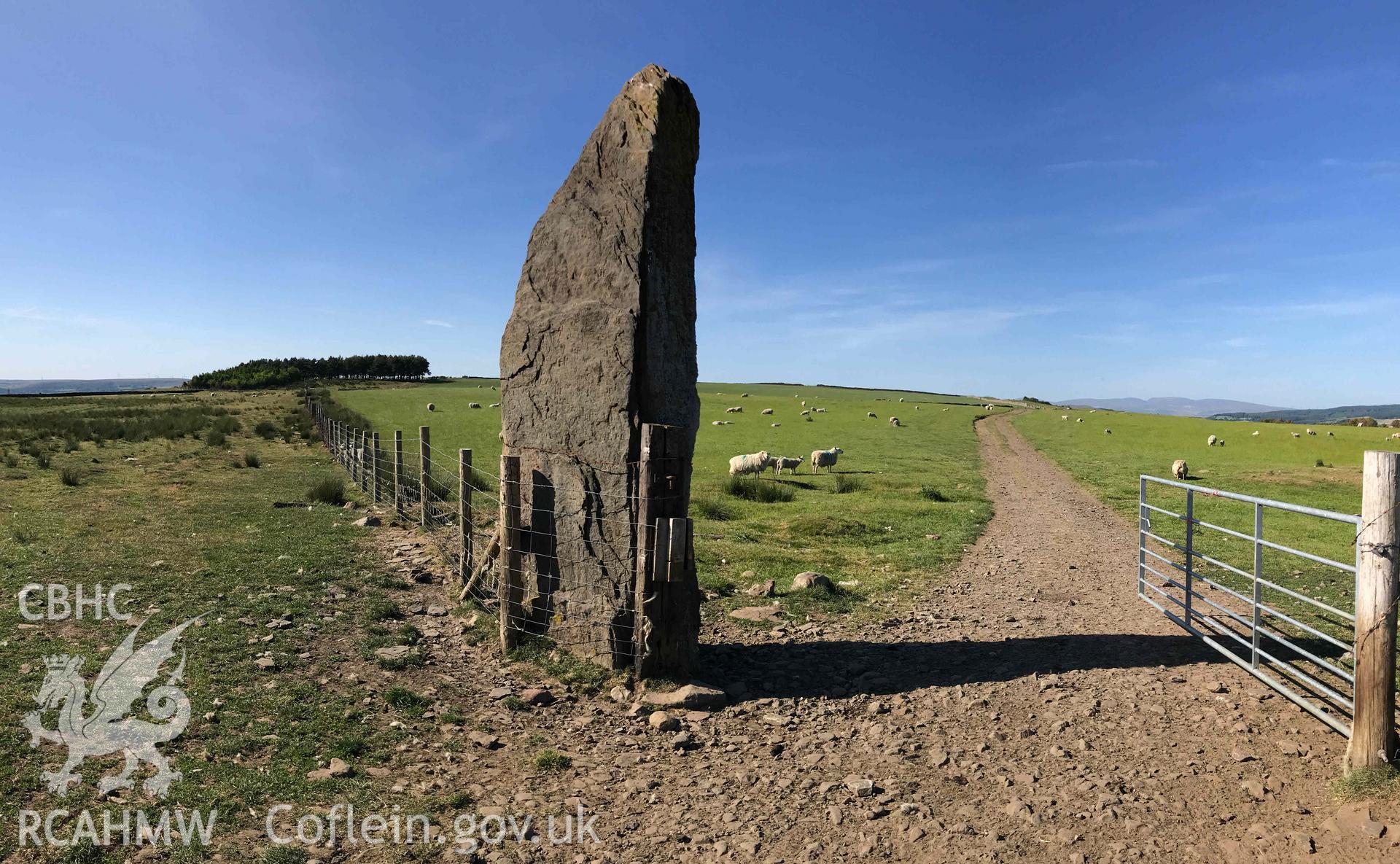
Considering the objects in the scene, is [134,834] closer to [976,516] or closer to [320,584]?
[320,584]

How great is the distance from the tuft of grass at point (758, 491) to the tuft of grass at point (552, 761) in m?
14.4

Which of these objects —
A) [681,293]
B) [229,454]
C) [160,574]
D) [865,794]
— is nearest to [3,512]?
[160,574]

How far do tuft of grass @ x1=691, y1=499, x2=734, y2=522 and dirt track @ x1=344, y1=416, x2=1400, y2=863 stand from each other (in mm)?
8235

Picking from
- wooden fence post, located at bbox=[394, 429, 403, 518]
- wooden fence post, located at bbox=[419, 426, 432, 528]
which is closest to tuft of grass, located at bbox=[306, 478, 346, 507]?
wooden fence post, located at bbox=[394, 429, 403, 518]

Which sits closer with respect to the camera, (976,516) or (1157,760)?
(1157,760)

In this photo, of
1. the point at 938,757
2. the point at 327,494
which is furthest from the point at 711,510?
the point at 938,757

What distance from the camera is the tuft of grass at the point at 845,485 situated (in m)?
22.1

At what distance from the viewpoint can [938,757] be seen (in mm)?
5508

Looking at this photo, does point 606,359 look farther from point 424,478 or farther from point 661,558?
point 424,478

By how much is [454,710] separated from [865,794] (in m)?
3.54

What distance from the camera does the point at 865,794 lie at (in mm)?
5004

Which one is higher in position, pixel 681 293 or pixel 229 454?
pixel 681 293

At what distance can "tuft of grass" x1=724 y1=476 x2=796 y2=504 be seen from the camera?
787 inches

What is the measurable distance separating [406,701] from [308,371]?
12717 centimetres
